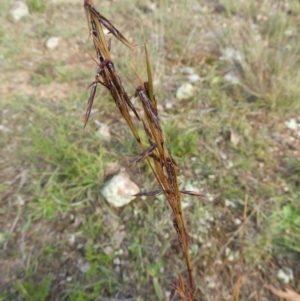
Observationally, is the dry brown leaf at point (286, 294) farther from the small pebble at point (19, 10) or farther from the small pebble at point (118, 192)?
the small pebble at point (19, 10)

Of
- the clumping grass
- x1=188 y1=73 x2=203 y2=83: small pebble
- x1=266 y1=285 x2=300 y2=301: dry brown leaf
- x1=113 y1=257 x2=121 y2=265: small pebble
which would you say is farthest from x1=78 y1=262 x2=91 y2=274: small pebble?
x1=188 y1=73 x2=203 y2=83: small pebble

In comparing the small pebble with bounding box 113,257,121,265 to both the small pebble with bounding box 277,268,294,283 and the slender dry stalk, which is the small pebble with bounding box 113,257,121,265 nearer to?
the small pebble with bounding box 277,268,294,283

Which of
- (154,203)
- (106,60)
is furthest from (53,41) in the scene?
(106,60)

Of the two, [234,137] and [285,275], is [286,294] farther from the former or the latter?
[234,137]

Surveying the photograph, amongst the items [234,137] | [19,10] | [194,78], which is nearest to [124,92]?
[234,137]

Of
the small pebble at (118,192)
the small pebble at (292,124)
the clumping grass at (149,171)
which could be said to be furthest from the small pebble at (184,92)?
the small pebble at (118,192)

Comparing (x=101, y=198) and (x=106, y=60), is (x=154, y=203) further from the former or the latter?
(x=106, y=60)
